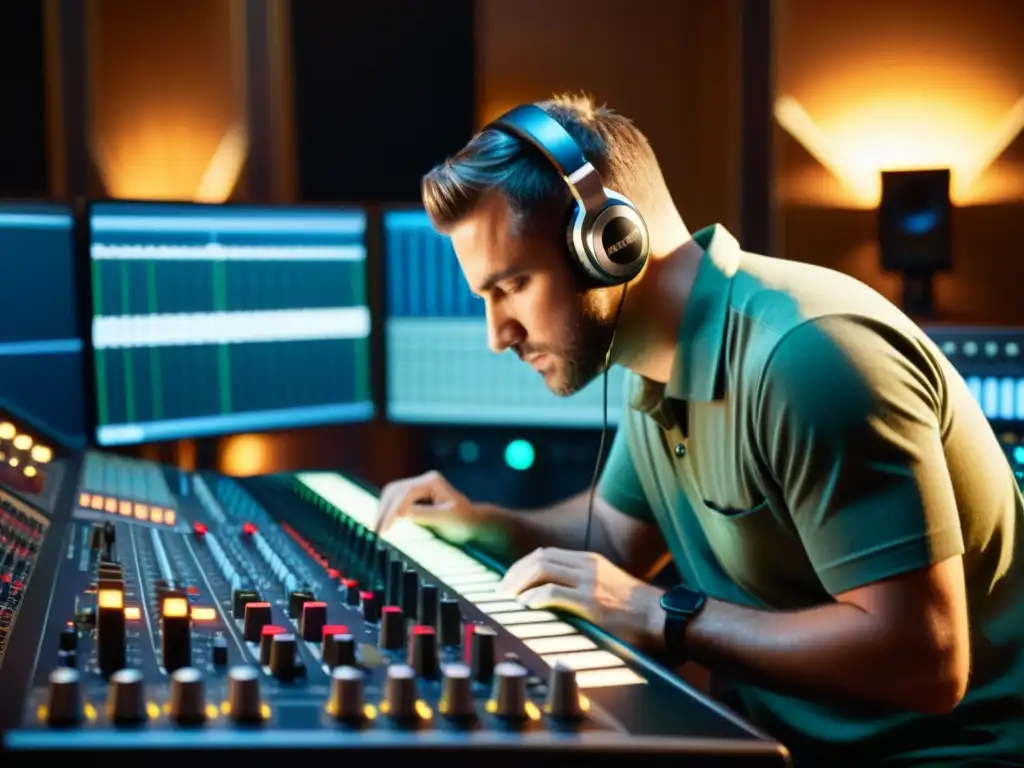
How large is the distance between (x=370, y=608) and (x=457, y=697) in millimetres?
279

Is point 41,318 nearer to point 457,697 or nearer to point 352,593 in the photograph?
point 352,593

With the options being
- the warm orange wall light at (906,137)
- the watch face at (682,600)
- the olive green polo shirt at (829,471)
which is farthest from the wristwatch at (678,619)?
the warm orange wall light at (906,137)

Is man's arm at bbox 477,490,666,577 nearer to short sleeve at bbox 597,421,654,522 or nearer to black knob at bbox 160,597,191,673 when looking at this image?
short sleeve at bbox 597,421,654,522

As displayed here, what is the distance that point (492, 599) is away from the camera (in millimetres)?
1081

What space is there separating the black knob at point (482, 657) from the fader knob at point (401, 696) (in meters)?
0.08

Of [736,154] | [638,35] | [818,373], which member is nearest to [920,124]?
[736,154]

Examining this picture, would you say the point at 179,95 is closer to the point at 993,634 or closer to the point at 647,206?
the point at 647,206

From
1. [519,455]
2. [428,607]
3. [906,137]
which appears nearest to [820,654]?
[428,607]

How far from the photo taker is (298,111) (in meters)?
2.50

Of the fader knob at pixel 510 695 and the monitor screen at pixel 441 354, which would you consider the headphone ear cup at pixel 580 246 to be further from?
the monitor screen at pixel 441 354

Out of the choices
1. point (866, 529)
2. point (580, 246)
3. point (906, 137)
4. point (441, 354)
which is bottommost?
point (866, 529)

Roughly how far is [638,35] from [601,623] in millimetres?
1633

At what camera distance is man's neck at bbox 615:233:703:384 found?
127 cm

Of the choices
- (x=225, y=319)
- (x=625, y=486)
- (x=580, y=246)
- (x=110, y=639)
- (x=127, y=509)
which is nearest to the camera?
(x=110, y=639)
